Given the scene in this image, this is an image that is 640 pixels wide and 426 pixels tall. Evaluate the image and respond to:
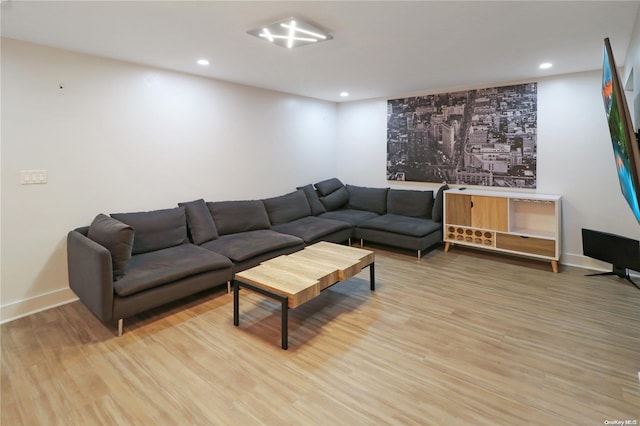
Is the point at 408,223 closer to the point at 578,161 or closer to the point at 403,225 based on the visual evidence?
the point at 403,225

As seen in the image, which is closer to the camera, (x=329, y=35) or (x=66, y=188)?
(x=329, y=35)

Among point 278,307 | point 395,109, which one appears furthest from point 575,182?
point 278,307

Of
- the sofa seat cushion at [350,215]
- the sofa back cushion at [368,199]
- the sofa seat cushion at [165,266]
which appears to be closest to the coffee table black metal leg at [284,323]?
the sofa seat cushion at [165,266]

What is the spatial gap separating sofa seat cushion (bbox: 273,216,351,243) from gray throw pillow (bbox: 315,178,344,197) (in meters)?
0.79

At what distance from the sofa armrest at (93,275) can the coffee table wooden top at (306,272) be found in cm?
100

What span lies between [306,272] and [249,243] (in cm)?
114

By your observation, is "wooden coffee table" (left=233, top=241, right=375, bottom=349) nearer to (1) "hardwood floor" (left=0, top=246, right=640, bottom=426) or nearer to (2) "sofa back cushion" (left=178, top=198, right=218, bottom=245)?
(1) "hardwood floor" (left=0, top=246, right=640, bottom=426)

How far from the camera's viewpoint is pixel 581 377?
218cm

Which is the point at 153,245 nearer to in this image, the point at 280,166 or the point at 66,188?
the point at 66,188

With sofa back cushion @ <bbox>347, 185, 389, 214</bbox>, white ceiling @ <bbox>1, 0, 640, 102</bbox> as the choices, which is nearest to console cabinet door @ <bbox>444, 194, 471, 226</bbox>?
sofa back cushion @ <bbox>347, 185, 389, 214</bbox>

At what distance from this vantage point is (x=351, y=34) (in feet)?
9.25

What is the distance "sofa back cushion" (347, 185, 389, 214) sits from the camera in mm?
5707

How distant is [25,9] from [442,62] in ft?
11.9

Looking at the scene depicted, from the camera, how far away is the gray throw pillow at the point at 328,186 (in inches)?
234
